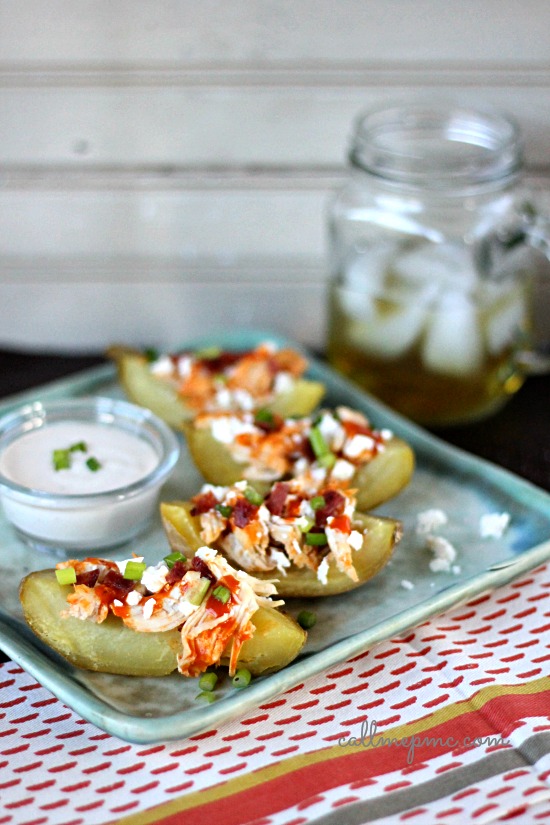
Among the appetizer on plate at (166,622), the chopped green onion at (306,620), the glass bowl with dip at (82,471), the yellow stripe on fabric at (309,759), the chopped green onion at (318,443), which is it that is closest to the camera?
the yellow stripe on fabric at (309,759)

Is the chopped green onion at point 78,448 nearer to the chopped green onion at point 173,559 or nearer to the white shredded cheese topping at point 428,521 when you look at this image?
the chopped green onion at point 173,559

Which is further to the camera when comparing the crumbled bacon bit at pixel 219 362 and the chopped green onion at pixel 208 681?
the crumbled bacon bit at pixel 219 362

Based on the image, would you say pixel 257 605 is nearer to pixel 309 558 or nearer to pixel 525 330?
pixel 309 558

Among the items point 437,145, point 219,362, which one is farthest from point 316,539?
point 437,145

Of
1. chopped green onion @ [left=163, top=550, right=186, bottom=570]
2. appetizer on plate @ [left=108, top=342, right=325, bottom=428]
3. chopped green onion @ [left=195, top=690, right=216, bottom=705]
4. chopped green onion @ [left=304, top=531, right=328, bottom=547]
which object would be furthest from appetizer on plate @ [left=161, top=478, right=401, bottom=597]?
appetizer on plate @ [left=108, top=342, right=325, bottom=428]

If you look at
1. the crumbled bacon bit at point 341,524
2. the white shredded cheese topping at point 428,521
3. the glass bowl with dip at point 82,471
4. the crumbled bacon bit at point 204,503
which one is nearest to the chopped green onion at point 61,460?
the glass bowl with dip at point 82,471

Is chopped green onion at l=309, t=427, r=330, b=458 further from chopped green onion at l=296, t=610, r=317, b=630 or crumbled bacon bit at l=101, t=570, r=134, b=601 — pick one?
crumbled bacon bit at l=101, t=570, r=134, b=601

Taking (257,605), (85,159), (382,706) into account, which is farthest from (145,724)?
(85,159)
